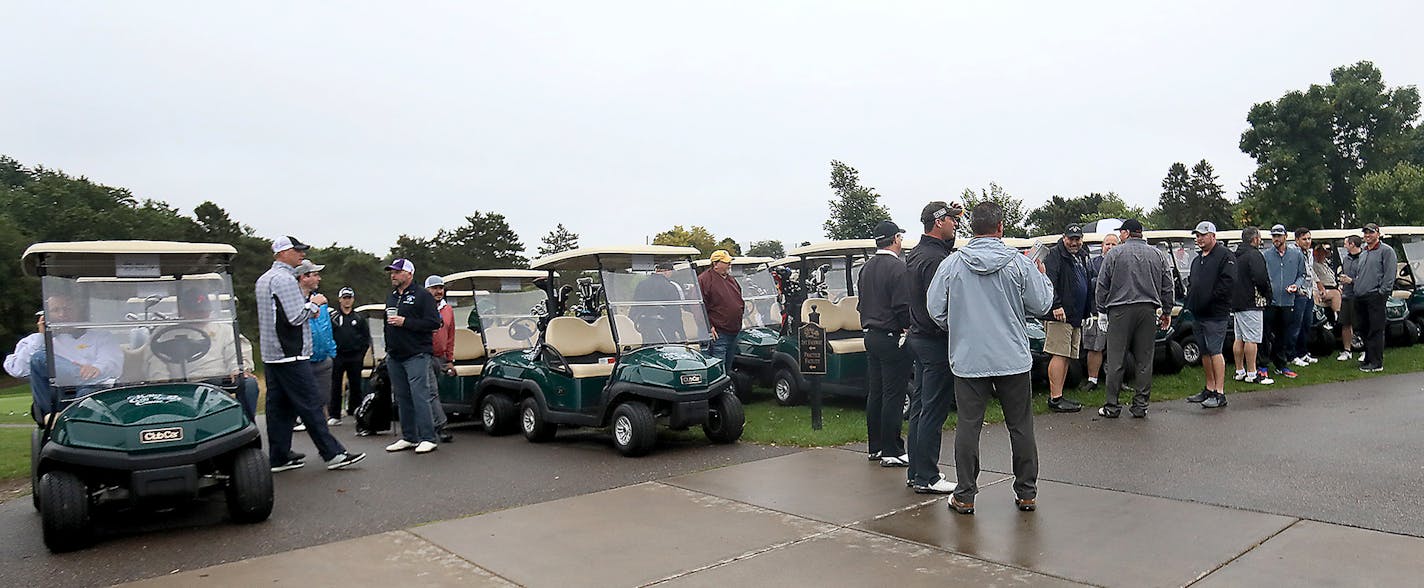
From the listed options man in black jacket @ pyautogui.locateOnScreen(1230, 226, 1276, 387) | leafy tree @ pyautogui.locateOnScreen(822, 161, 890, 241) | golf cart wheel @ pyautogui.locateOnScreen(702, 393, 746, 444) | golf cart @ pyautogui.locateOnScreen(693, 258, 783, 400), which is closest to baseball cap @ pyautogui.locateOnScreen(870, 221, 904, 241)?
golf cart wheel @ pyautogui.locateOnScreen(702, 393, 746, 444)

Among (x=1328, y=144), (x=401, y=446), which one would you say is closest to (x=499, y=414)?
(x=401, y=446)

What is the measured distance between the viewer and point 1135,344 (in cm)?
792

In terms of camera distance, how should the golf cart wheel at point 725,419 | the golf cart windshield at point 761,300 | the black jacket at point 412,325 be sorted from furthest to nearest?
the golf cart windshield at point 761,300 → the black jacket at point 412,325 → the golf cart wheel at point 725,419

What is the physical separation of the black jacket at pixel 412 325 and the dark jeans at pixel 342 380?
341cm

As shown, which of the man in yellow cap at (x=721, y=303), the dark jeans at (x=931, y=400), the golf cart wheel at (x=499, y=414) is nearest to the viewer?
the dark jeans at (x=931, y=400)

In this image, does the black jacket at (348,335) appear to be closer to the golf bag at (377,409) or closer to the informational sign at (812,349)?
the golf bag at (377,409)

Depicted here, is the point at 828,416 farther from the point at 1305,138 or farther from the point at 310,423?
the point at 1305,138

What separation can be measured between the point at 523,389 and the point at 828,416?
3134 mm

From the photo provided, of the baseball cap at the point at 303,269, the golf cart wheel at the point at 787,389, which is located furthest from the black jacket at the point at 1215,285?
the baseball cap at the point at 303,269

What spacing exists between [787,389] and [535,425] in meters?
3.19

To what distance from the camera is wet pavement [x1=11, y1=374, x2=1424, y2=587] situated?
3.99 m

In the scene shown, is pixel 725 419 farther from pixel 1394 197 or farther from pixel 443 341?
pixel 1394 197

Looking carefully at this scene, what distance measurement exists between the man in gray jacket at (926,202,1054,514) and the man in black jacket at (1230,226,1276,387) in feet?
15.3

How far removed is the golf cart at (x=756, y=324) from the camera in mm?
10766
